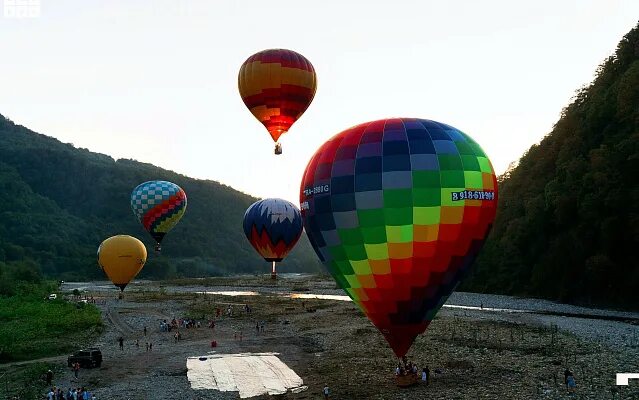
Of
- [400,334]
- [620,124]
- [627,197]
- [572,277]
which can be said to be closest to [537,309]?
[572,277]

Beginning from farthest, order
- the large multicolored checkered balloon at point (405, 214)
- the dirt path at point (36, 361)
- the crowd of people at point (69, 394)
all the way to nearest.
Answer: the dirt path at point (36, 361), the crowd of people at point (69, 394), the large multicolored checkered balloon at point (405, 214)

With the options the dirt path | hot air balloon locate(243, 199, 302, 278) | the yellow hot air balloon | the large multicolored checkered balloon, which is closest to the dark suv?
the dirt path

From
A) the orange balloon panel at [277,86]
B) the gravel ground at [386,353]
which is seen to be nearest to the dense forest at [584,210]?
the gravel ground at [386,353]

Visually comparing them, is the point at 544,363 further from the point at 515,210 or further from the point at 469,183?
the point at 515,210

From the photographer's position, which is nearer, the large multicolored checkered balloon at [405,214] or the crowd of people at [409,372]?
the large multicolored checkered balloon at [405,214]

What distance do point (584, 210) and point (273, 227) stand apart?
111ft

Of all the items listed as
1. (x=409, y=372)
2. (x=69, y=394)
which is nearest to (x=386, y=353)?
(x=409, y=372)

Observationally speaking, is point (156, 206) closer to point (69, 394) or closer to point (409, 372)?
point (69, 394)

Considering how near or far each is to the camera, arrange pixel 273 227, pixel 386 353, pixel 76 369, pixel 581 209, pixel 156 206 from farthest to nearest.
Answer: pixel 156 206
pixel 273 227
pixel 581 209
pixel 386 353
pixel 76 369

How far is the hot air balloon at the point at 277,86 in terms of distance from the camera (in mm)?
44031

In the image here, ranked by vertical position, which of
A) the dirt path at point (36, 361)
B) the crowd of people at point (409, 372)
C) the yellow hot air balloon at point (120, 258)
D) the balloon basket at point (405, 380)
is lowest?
the dirt path at point (36, 361)

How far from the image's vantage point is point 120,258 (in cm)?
6381

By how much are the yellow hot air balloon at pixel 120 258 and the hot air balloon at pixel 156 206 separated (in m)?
11.6

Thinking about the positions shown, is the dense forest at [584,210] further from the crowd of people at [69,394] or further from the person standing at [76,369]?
the crowd of people at [69,394]
